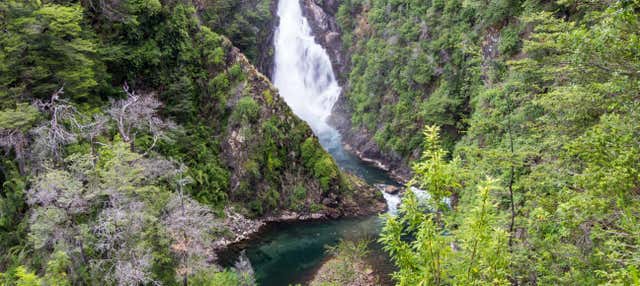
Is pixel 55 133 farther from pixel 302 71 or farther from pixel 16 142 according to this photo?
pixel 302 71

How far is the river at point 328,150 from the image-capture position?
21266 mm

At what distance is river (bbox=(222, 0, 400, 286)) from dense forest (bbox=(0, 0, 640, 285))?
1.47 meters

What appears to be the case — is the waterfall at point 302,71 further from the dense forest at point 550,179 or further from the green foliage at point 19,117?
the green foliage at point 19,117

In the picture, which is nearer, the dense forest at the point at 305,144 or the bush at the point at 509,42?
the dense forest at the point at 305,144

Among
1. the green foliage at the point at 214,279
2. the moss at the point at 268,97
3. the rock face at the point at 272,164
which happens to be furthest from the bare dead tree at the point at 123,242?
the moss at the point at 268,97

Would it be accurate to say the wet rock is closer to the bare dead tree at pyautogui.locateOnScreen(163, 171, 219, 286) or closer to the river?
the river

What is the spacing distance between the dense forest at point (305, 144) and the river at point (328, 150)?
57.8 inches

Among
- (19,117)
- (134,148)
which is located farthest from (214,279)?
(19,117)

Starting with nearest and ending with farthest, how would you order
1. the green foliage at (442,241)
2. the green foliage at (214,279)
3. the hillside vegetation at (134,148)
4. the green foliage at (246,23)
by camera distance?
the green foliage at (442,241), the hillside vegetation at (134,148), the green foliage at (214,279), the green foliage at (246,23)

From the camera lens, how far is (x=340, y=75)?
50469 millimetres

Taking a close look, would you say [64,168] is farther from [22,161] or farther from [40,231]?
[40,231]

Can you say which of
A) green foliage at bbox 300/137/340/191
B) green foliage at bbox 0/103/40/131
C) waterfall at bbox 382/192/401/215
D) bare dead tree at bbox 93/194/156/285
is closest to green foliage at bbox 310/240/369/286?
green foliage at bbox 300/137/340/191

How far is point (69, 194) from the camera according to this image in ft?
37.9

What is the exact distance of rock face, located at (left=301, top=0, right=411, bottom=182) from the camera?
3838 centimetres
